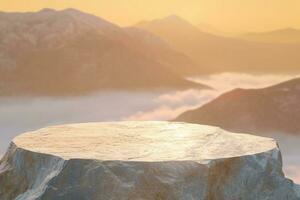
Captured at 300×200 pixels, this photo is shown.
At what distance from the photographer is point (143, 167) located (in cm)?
615

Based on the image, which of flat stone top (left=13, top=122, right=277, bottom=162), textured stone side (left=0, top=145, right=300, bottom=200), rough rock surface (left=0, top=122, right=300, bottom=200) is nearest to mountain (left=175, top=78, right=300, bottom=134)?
flat stone top (left=13, top=122, right=277, bottom=162)

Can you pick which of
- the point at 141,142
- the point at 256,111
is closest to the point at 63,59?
the point at 256,111

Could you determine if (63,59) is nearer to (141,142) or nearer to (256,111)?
(256,111)

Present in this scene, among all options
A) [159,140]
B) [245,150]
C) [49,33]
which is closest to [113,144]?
[159,140]

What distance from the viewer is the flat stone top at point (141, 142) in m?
6.50

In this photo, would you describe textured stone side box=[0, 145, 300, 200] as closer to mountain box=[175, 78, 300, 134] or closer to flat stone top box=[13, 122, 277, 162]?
flat stone top box=[13, 122, 277, 162]

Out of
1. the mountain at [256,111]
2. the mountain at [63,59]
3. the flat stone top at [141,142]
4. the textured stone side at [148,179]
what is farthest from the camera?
the mountain at [63,59]

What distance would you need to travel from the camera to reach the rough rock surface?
616 cm

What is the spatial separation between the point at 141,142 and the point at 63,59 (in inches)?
4158

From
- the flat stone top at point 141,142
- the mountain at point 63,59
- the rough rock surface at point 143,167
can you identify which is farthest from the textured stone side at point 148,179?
the mountain at point 63,59

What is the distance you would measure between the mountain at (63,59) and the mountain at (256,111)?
164 feet

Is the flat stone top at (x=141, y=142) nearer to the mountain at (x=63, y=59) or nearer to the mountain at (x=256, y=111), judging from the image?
the mountain at (x=256, y=111)

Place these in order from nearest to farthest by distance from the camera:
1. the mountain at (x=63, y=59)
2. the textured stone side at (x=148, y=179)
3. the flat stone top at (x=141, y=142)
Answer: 1. the textured stone side at (x=148, y=179)
2. the flat stone top at (x=141, y=142)
3. the mountain at (x=63, y=59)

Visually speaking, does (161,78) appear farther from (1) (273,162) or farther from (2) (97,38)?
(1) (273,162)
